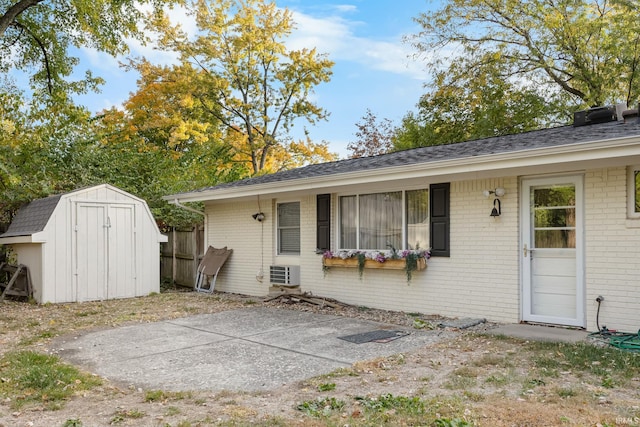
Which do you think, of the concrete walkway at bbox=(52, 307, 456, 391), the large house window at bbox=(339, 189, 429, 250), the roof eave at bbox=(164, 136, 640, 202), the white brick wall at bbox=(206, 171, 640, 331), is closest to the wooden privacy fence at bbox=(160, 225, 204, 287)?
the white brick wall at bbox=(206, 171, 640, 331)

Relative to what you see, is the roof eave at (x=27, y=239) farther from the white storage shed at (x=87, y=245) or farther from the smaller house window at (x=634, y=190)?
the smaller house window at (x=634, y=190)

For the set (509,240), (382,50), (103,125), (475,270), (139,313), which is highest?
(382,50)

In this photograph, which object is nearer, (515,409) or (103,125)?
(515,409)

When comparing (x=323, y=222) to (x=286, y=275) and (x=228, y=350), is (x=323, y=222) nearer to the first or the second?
(x=286, y=275)

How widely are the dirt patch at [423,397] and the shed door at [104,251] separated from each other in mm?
4271

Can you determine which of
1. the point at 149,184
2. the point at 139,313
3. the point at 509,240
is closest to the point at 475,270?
the point at 509,240

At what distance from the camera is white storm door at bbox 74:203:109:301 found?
9.63 m

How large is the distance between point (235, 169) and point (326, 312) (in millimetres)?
12460

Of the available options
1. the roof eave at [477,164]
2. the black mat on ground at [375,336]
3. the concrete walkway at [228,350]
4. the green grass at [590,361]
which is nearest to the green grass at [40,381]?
the concrete walkway at [228,350]

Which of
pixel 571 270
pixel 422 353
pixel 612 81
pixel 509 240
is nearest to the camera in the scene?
pixel 422 353

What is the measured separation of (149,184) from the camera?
48.5ft

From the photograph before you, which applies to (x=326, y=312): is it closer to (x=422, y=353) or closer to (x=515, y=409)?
(x=422, y=353)

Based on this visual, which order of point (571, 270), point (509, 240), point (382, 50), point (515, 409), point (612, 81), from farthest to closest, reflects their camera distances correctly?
point (382, 50) → point (612, 81) → point (509, 240) → point (571, 270) → point (515, 409)

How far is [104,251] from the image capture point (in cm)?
997
